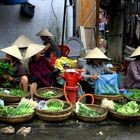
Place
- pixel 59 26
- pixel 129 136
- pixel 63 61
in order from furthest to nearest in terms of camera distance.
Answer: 1. pixel 59 26
2. pixel 63 61
3. pixel 129 136

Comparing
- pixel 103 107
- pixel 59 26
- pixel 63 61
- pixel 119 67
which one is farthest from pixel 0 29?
pixel 103 107

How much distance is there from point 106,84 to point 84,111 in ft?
3.03

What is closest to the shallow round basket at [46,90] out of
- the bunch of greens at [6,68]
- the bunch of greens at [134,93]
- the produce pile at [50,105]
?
the produce pile at [50,105]

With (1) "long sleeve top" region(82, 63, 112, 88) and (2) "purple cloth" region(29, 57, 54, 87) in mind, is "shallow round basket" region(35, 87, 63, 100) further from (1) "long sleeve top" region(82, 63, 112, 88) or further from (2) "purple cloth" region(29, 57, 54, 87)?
(1) "long sleeve top" region(82, 63, 112, 88)

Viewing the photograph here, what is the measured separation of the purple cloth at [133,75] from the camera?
8086 millimetres

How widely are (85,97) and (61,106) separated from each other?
1.04 m

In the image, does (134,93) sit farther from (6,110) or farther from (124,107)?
(6,110)

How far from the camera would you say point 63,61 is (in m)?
9.56

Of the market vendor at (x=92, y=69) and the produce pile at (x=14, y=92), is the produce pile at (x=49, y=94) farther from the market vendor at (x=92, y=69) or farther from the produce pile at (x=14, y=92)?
the market vendor at (x=92, y=69)

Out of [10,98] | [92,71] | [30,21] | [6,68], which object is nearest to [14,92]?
[10,98]

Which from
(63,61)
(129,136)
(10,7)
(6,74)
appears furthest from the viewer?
(10,7)

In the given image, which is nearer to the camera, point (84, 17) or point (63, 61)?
point (63, 61)

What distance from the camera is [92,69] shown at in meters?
7.85

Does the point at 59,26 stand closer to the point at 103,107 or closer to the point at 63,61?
the point at 63,61
